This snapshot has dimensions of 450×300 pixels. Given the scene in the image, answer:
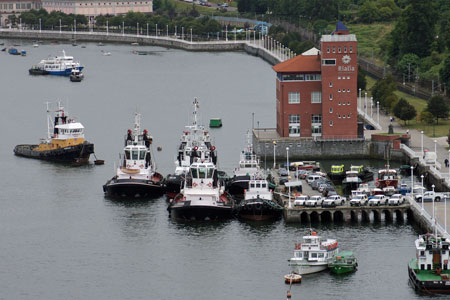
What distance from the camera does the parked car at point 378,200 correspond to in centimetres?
10191

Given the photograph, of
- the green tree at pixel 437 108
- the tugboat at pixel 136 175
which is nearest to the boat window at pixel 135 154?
the tugboat at pixel 136 175

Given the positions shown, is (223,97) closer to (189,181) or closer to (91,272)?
(189,181)

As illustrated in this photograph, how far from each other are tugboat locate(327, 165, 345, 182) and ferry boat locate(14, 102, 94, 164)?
81.6 feet

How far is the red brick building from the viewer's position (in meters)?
126

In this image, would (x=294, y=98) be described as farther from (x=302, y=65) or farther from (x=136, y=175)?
(x=136, y=175)

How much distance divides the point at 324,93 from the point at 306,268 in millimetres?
41064

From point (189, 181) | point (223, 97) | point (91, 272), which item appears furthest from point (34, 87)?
point (91, 272)

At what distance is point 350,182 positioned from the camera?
11244 cm

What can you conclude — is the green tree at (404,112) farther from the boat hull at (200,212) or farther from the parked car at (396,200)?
the boat hull at (200,212)

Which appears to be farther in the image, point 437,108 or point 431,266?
point 437,108

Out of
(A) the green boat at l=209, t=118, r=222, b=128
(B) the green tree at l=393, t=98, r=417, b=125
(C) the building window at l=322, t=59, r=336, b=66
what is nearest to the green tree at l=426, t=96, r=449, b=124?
(B) the green tree at l=393, t=98, r=417, b=125

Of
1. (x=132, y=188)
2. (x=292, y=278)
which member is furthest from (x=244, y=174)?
(x=292, y=278)

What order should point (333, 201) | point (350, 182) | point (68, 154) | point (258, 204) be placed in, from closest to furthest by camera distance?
point (258, 204), point (333, 201), point (350, 182), point (68, 154)

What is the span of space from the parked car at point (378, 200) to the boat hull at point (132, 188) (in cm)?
1884
